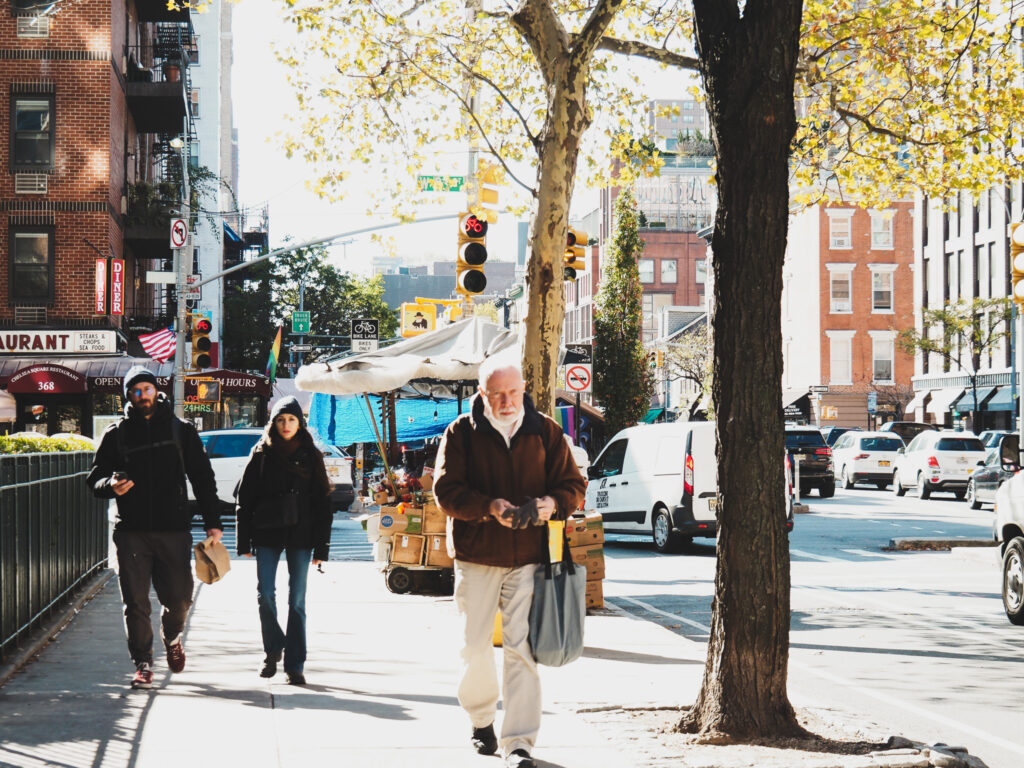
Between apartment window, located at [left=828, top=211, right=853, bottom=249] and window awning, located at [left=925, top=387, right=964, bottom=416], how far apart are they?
13.4 metres

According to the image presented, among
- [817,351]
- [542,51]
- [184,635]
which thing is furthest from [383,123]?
[817,351]

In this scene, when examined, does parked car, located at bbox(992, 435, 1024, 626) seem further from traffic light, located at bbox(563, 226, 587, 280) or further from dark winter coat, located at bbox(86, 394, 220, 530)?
dark winter coat, located at bbox(86, 394, 220, 530)

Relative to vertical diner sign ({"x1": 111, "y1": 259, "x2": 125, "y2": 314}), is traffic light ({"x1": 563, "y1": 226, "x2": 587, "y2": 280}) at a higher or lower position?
lower

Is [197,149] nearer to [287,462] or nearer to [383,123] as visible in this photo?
[383,123]

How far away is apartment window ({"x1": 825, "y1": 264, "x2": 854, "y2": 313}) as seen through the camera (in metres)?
77.6

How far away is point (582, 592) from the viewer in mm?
6484

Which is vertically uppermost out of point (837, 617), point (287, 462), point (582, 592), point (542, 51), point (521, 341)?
point (542, 51)

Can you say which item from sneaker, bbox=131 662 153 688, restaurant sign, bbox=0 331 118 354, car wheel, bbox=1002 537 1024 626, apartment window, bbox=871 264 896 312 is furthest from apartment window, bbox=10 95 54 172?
apartment window, bbox=871 264 896 312

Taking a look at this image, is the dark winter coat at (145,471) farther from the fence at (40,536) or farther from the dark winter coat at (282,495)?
the fence at (40,536)

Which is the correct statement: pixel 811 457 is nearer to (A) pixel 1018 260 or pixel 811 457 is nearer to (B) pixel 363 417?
(B) pixel 363 417

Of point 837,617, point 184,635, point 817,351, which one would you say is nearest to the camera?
point 184,635

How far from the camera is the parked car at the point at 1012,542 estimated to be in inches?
494

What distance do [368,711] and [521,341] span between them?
238 inches

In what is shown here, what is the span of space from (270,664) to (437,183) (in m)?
9.82
